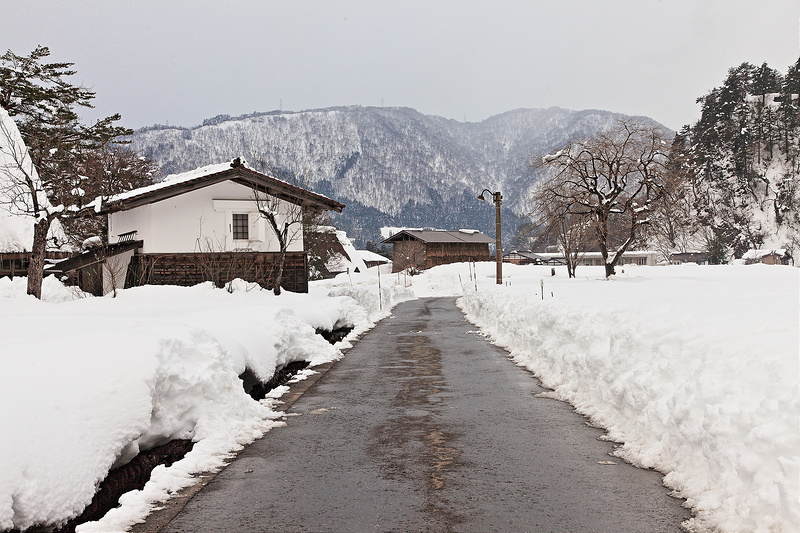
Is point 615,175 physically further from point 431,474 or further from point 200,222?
point 431,474

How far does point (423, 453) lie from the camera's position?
20.1 feet

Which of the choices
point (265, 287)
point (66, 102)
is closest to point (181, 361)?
point (265, 287)

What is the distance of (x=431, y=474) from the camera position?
5441mm

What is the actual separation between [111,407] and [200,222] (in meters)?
20.8

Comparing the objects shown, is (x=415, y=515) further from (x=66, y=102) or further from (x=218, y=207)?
(x=66, y=102)

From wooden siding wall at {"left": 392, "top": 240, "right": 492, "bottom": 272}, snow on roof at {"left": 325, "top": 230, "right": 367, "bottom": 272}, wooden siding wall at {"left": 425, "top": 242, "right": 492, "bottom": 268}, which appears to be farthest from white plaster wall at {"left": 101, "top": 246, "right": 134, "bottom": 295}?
wooden siding wall at {"left": 425, "top": 242, "right": 492, "bottom": 268}

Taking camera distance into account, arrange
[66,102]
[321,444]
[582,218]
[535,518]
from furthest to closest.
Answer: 1. [66,102]
2. [582,218]
3. [321,444]
4. [535,518]

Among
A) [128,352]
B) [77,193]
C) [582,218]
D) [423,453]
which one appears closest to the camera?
[128,352]

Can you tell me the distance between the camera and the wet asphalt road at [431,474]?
443 centimetres

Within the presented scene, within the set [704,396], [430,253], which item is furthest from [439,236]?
[704,396]

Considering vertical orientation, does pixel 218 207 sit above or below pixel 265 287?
above

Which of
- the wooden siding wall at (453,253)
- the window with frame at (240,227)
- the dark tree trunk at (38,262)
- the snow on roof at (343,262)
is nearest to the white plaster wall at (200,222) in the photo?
the window with frame at (240,227)

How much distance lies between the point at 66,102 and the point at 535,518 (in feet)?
144

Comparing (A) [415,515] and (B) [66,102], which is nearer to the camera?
(A) [415,515]
